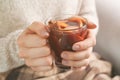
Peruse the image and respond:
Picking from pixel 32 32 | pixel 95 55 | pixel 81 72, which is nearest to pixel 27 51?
pixel 32 32

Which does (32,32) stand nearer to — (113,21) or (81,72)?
(81,72)

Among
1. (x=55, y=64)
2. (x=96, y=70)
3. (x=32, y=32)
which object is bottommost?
(x=96, y=70)

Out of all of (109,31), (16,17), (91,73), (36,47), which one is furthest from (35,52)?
(109,31)

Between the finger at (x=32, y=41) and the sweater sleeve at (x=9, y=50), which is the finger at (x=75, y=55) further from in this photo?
the sweater sleeve at (x=9, y=50)

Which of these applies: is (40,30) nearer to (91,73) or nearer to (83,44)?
(83,44)

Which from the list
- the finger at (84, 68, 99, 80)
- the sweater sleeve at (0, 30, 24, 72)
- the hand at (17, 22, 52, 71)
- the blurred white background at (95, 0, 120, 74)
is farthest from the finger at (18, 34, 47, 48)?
the blurred white background at (95, 0, 120, 74)

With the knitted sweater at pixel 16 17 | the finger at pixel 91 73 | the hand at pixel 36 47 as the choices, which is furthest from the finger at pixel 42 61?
the finger at pixel 91 73

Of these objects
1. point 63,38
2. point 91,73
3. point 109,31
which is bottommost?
point 91,73
